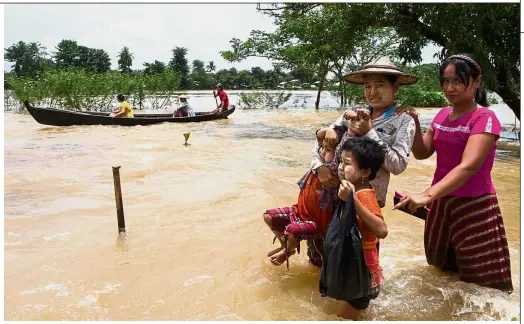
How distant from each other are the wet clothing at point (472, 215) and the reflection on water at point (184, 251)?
0.13 metres

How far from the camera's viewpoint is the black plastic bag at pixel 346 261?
87.3 inches

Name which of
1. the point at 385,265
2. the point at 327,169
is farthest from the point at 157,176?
the point at 327,169

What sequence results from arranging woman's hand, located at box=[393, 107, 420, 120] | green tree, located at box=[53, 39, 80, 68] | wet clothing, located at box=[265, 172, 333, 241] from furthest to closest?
green tree, located at box=[53, 39, 80, 68] < wet clothing, located at box=[265, 172, 333, 241] < woman's hand, located at box=[393, 107, 420, 120]

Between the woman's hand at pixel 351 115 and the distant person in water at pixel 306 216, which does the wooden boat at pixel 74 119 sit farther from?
the woman's hand at pixel 351 115

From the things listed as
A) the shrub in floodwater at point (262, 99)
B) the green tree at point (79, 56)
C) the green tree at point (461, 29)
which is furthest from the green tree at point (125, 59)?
the green tree at point (461, 29)

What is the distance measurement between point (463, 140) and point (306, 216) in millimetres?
936

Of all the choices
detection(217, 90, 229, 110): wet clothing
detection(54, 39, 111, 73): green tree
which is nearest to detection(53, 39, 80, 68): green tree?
detection(54, 39, 111, 73): green tree

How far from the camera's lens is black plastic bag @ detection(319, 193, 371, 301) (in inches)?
87.3

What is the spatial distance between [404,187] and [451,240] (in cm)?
415

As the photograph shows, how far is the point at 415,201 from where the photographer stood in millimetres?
2098

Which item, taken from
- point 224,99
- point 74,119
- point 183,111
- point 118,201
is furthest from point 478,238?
point 224,99

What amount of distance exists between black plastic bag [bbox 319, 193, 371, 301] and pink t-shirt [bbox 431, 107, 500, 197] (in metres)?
0.65

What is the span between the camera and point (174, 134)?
13289mm

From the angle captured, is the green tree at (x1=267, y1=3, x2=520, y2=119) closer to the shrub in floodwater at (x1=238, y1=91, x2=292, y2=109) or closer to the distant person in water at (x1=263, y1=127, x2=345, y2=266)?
the distant person in water at (x1=263, y1=127, x2=345, y2=266)
